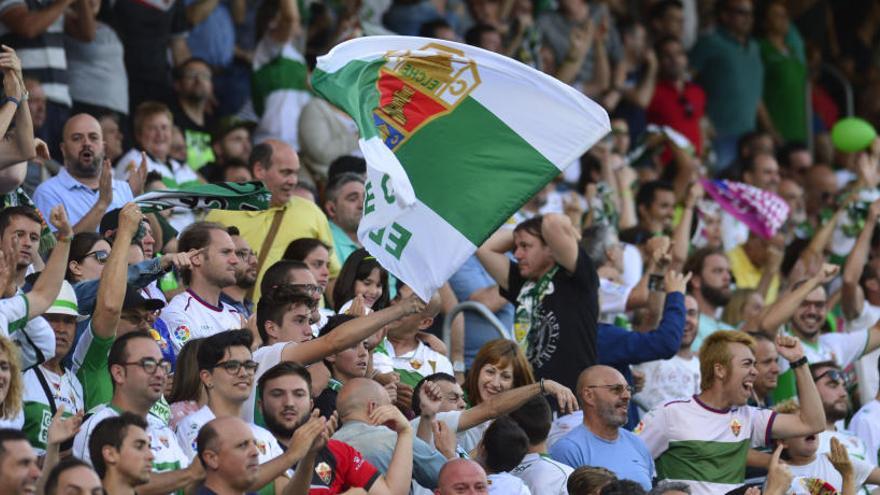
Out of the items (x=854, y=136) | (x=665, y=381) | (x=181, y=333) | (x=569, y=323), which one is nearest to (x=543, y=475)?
(x=569, y=323)

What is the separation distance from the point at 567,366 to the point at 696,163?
633cm

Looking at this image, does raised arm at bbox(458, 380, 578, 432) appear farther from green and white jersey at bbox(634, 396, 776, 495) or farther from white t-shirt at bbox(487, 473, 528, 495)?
green and white jersey at bbox(634, 396, 776, 495)

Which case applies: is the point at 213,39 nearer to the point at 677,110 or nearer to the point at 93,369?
the point at 677,110

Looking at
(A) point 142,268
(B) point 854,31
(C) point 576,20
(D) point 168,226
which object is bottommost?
(B) point 854,31

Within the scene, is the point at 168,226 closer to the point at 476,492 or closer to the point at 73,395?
the point at 73,395

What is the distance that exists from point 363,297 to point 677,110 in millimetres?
8556

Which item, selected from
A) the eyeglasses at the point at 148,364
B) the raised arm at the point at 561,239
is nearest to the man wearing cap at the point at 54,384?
the eyeglasses at the point at 148,364

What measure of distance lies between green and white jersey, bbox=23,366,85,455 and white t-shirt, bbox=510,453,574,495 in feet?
7.16

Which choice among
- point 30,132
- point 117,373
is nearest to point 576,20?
point 30,132

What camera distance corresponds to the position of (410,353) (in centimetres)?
Answer: 1009

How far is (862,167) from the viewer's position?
50.2 ft

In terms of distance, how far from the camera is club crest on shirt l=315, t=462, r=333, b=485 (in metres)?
8.03

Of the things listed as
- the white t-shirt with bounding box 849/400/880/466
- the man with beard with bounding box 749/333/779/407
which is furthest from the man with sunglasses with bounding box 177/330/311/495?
the white t-shirt with bounding box 849/400/880/466

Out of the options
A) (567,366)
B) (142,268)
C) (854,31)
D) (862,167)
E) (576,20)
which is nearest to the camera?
(142,268)
